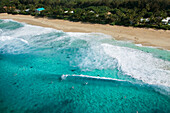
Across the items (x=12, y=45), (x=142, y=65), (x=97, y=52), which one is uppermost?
(x=12, y=45)

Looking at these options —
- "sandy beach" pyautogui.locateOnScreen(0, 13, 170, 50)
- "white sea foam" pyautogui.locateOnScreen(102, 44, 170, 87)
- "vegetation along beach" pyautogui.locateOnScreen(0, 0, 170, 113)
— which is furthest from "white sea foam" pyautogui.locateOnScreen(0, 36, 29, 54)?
"white sea foam" pyautogui.locateOnScreen(102, 44, 170, 87)

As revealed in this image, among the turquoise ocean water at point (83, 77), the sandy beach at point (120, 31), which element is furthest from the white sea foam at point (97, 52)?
the sandy beach at point (120, 31)

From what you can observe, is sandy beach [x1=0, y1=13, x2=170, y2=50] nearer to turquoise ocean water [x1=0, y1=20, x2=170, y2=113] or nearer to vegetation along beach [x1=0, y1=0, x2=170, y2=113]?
vegetation along beach [x1=0, y1=0, x2=170, y2=113]

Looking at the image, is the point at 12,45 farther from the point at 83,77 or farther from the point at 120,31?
the point at 120,31

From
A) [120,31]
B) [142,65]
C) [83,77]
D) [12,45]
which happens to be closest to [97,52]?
[83,77]

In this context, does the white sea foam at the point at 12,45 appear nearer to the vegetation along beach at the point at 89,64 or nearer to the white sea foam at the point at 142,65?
the vegetation along beach at the point at 89,64

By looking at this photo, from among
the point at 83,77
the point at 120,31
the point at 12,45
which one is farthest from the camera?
the point at 120,31
